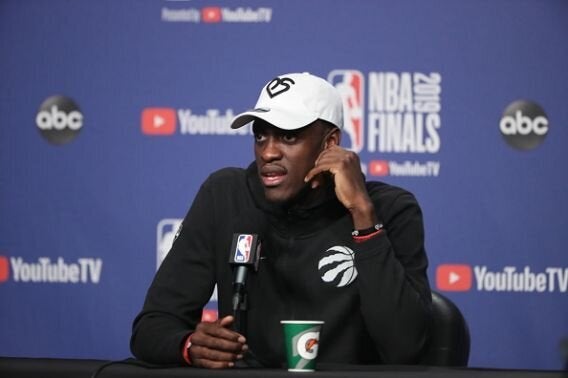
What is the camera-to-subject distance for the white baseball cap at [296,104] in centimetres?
264

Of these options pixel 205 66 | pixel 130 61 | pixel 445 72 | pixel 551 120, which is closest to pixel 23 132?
pixel 130 61

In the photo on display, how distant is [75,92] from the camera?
430cm

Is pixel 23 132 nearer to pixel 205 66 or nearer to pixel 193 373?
pixel 205 66

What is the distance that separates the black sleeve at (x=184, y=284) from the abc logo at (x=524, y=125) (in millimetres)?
1699

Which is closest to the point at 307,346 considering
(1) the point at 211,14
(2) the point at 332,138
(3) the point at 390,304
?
(3) the point at 390,304

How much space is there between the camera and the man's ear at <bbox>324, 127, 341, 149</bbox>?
278 centimetres

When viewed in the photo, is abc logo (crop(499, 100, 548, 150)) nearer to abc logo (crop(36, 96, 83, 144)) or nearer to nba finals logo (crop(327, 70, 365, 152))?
nba finals logo (crop(327, 70, 365, 152))

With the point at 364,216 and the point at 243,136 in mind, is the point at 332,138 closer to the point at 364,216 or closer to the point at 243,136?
the point at 364,216

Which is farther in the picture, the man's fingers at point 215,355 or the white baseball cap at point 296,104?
the white baseball cap at point 296,104

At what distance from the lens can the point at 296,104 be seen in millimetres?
2680

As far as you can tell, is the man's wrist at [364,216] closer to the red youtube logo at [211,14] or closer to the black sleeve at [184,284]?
the black sleeve at [184,284]

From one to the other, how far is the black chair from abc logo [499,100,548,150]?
5.20 feet

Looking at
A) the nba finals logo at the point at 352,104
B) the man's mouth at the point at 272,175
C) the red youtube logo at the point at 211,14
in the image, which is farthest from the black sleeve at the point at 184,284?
the red youtube logo at the point at 211,14

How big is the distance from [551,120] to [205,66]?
1.42 metres
